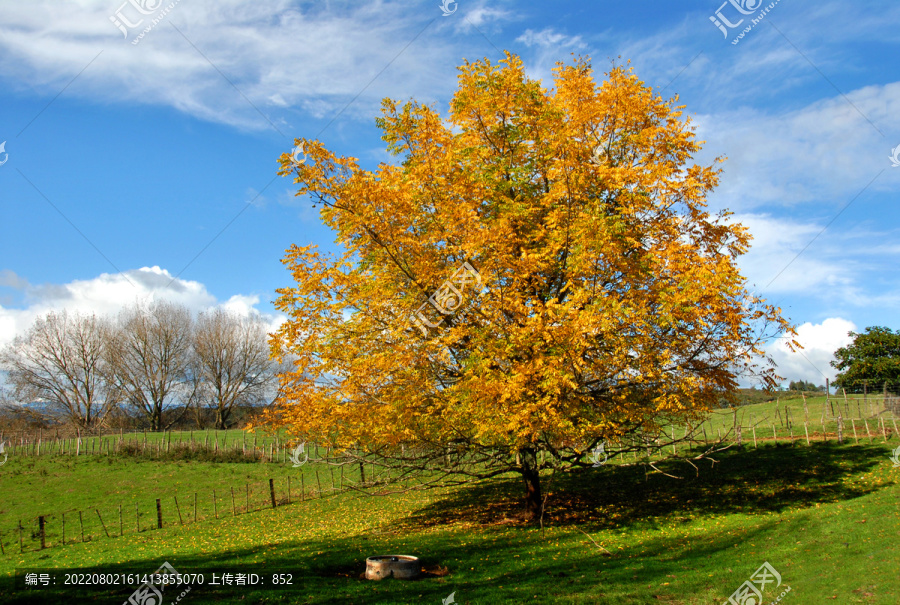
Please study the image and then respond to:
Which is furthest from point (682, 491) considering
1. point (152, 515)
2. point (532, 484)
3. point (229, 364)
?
point (229, 364)

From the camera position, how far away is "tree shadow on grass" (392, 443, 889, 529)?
13562 mm

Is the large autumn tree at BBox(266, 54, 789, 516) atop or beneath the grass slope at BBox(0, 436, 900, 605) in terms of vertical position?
atop

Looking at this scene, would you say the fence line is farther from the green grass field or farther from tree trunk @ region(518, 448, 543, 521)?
tree trunk @ region(518, 448, 543, 521)

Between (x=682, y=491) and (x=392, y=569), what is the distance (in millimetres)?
10837

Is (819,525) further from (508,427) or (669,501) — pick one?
(508,427)

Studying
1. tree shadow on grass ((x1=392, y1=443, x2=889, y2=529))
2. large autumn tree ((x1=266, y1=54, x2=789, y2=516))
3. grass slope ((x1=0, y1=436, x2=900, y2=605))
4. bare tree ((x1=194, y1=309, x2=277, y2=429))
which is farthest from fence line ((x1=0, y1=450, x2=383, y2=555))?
bare tree ((x1=194, y1=309, x2=277, y2=429))

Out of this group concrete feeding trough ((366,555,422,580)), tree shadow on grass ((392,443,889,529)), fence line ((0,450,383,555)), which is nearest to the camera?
concrete feeding trough ((366,555,422,580))

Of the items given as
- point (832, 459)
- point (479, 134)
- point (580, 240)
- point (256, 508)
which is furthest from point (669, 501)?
point (256, 508)

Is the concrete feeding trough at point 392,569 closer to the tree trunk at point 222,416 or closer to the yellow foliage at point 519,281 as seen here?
the yellow foliage at point 519,281

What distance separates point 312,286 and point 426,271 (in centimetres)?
254

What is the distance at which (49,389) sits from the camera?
4806cm

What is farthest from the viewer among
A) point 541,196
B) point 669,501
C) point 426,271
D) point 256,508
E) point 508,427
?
point 256,508

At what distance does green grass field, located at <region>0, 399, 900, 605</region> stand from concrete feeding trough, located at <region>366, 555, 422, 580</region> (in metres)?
0.28

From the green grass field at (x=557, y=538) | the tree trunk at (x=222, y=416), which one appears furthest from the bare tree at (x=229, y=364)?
the green grass field at (x=557, y=538)
